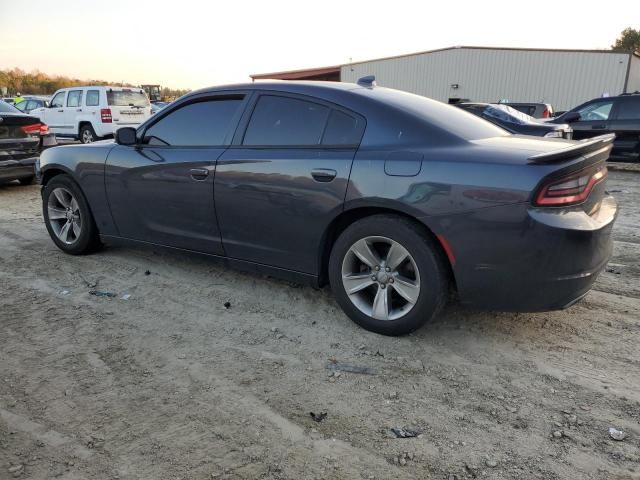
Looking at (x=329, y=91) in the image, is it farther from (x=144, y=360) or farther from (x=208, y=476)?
(x=208, y=476)

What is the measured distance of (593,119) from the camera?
1189cm

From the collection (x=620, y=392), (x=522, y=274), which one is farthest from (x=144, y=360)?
(x=620, y=392)

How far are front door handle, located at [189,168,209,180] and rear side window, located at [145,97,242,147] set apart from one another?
9.0 inches

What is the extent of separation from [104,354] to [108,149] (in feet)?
6.91

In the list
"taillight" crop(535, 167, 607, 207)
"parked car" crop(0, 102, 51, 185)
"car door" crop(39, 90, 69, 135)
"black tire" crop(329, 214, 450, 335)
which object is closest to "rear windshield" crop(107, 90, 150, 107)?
"car door" crop(39, 90, 69, 135)

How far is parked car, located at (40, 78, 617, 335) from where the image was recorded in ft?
9.07

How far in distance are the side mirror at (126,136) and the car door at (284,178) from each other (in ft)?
3.43

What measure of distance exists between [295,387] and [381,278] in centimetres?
89

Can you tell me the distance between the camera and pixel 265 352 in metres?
3.14

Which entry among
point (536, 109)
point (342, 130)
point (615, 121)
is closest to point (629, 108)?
point (615, 121)

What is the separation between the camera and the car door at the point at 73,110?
15.8 metres

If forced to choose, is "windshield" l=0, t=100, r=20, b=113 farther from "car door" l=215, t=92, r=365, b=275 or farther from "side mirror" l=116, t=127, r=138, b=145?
"car door" l=215, t=92, r=365, b=275

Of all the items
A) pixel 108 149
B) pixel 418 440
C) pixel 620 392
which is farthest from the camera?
pixel 108 149

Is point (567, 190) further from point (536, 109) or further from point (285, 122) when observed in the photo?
point (536, 109)
